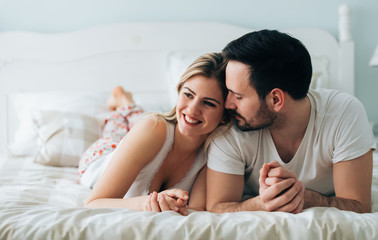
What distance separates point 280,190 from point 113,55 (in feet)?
6.41

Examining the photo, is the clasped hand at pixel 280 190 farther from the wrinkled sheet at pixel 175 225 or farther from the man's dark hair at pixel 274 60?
the man's dark hair at pixel 274 60

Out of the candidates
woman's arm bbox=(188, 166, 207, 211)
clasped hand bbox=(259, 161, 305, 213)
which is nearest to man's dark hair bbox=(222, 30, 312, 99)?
clasped hand bbox=(259, 161, 305, 213)

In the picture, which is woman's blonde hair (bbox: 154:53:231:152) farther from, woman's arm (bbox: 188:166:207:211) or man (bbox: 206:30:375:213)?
woman's arm (bbox: 188:166:207:211)

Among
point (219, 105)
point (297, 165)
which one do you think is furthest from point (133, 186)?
point (297, 165)

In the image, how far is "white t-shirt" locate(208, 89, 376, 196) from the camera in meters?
1.24

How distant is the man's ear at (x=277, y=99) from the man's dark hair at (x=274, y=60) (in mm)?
13

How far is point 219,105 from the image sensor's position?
1.30 m

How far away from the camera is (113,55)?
2.71 m

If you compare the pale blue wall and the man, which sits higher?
the pale blue wall

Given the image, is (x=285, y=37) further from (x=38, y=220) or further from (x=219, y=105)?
(x=38, y=220)

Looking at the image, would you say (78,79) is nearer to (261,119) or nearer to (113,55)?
(113,55)

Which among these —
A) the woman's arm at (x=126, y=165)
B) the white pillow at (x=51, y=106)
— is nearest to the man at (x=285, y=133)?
the woman's arm at (x=126, y=165)

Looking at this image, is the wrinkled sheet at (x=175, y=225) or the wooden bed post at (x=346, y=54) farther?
the wooden bed post at (x=346, y=54)

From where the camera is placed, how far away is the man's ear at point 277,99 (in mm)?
1242
